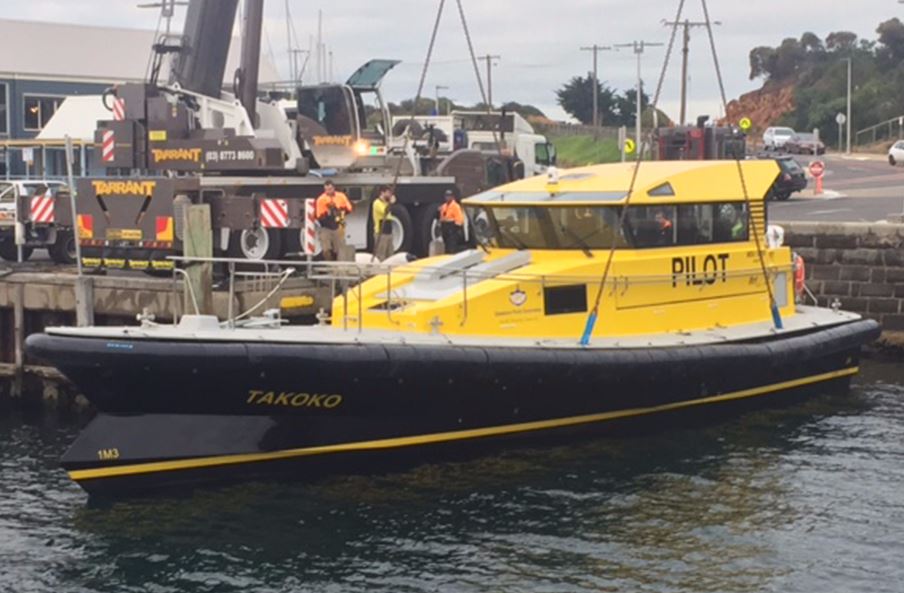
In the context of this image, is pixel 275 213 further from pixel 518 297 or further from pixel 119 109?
pixel 518 297

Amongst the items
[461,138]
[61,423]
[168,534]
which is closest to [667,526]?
[168,534]

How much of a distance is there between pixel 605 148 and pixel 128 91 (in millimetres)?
43121

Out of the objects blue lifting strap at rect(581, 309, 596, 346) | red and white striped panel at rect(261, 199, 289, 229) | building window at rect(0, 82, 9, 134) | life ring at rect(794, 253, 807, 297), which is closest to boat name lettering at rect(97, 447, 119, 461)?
blue lifting strap at rect(581, 309, 596, 346)

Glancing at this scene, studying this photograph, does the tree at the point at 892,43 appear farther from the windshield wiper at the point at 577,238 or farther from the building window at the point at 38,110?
the windshield wiper at the point at 577,238

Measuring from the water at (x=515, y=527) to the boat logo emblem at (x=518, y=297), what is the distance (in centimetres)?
158

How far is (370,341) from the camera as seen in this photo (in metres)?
13.5

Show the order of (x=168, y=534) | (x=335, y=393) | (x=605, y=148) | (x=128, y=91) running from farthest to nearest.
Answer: (x=605, y=148) < (x=128, y=91) < (x=335, y=393) < (x=168, y=534)

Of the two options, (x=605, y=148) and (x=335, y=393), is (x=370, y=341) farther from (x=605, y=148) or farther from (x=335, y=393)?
(x=605, y=148)

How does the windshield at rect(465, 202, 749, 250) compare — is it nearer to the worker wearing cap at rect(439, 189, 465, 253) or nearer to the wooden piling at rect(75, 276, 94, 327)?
the wooden piling at rect(75, 276, 94, 327)

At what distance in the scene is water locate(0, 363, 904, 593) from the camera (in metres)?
11.2

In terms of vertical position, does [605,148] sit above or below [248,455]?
above

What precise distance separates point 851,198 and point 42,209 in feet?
77.8

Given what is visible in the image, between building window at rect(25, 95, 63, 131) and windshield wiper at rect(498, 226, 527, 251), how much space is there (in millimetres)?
34577

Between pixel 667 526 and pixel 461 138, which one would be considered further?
pixel 461 138
